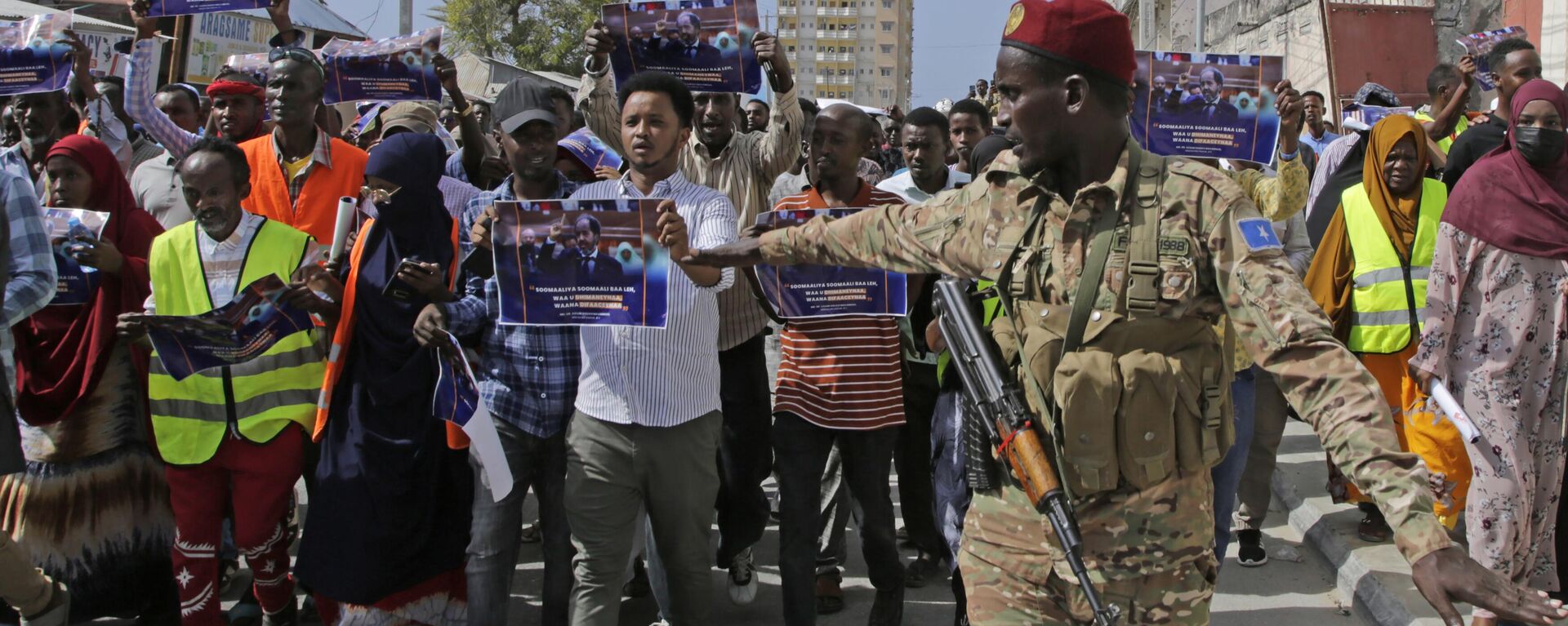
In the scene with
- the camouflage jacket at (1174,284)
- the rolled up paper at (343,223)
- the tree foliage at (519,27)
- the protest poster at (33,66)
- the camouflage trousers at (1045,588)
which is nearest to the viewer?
the camouflage jacket at (1174,284)

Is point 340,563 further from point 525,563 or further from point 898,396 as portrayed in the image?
point 898,396

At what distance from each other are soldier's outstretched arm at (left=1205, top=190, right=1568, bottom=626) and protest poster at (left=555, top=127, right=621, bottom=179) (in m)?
4.00

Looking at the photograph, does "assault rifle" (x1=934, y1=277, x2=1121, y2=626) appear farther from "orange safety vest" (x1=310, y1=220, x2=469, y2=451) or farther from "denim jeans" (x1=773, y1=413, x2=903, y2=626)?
"orange safety vest" (x1=310, y1=220, x2=469, y2=451)

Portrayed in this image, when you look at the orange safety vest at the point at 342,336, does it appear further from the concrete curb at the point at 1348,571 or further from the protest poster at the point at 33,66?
the concrete curb at the point at 1348,571

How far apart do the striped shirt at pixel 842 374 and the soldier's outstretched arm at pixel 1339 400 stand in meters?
2.24

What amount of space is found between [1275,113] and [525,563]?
4032 millimetres

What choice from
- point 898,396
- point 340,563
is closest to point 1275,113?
point 898,396

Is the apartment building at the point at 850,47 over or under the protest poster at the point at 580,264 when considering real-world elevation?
over

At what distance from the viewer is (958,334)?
319 centimetres

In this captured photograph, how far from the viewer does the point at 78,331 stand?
16.2ft

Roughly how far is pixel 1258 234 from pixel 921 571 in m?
3.59

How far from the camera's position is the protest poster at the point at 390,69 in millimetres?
6613

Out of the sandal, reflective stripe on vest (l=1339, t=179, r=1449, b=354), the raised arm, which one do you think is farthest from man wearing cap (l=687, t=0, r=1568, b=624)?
the raised arm

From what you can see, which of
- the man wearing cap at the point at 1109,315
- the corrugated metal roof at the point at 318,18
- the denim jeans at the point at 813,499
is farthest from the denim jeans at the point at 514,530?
the corrugated metal roof at the point at 318,18
